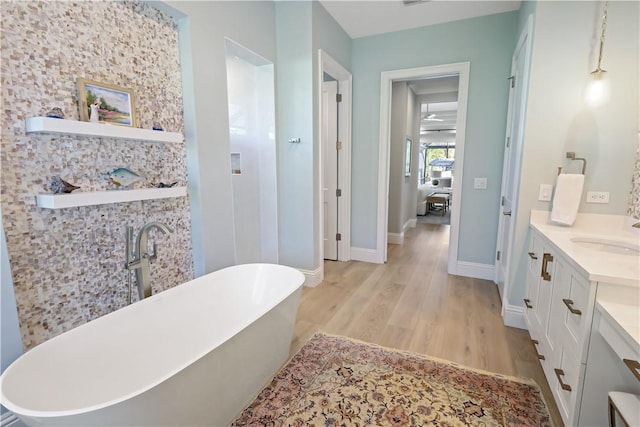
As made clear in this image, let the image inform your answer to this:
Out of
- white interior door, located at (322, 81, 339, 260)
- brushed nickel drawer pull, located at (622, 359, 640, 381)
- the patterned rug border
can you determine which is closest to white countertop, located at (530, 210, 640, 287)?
brushed nickel drawer pull, located at (622, 359, 640, 381)

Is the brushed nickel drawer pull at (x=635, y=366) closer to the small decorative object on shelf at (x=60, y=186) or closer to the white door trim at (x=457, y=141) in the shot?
the small decorative object on shelf at (x=60, y=186)

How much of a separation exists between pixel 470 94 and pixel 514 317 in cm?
228

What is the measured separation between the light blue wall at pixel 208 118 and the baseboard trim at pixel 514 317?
2.31 meters

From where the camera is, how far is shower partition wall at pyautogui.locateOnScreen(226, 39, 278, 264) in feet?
9.62

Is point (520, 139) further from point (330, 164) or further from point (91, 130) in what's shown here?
point (91, 130)

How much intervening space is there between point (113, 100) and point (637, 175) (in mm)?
3208

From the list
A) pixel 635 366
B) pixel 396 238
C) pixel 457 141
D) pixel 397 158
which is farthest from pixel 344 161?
pixel 635 366

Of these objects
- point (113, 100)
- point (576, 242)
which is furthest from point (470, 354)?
point (113, 100)

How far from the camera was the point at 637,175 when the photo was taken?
1.92 meters

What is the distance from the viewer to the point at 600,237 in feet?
5.97

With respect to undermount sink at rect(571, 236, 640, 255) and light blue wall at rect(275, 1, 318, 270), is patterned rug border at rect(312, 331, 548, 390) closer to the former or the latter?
undermount sink at rect(571, 236, 640, 255)

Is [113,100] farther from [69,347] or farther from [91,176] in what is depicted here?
[69,347]

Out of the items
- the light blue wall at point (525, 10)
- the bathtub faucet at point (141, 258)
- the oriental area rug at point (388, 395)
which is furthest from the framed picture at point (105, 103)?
the light blue wall at point (525, 10)

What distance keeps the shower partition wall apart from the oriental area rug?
1437 millimetres
